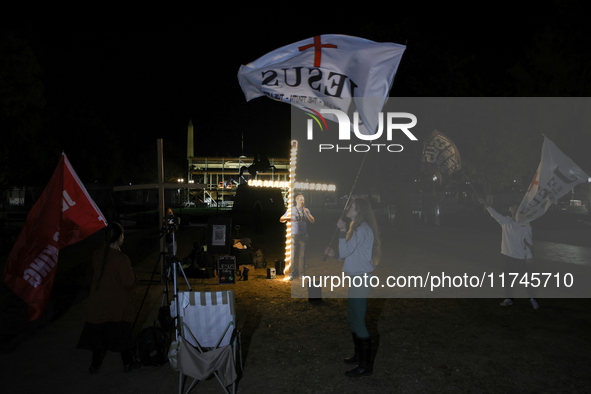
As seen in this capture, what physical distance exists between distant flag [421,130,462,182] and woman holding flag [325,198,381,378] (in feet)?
12.8

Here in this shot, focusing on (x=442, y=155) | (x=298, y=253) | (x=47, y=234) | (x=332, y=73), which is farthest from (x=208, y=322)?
(x=442, y=155)

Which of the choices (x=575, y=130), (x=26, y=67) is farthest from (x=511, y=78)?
(x=26, y=67)

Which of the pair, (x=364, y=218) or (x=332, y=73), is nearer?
(x=364, y=218)

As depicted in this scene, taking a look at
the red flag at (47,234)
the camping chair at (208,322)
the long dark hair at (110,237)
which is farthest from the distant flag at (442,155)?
the red flag at (47,234)

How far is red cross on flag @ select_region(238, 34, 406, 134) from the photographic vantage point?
251 inches

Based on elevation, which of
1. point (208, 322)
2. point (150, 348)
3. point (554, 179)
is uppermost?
point (554, 179)

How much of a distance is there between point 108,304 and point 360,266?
2874 mm

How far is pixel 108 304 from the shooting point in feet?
14.2

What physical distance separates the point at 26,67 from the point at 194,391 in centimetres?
2024

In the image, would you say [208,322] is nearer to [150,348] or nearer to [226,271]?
[150,348]

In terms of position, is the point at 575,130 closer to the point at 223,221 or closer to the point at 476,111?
the point at 476,111

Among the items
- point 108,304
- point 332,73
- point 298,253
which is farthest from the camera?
point 298,253

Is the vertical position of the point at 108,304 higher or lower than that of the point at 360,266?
lower

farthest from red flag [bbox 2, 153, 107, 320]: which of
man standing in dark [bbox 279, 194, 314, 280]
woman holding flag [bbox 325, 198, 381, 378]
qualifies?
man standing in dark [bbox 279, 194, 314, 280]
